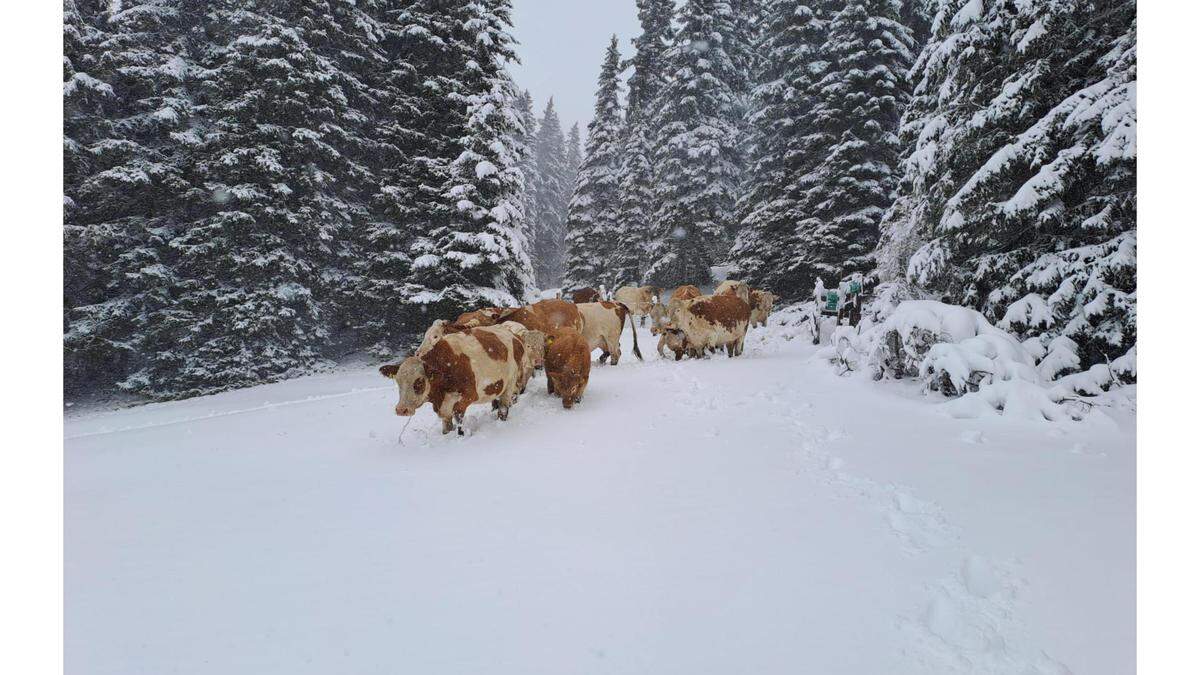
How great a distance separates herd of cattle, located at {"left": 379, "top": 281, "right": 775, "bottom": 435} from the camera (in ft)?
16.9

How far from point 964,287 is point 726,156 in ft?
57.4

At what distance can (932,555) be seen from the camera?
255cm

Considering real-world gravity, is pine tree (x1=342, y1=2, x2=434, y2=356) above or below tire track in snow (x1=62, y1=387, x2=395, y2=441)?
above

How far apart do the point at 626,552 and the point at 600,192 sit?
27.0 meters

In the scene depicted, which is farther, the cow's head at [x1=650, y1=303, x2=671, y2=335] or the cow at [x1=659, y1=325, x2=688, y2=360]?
the cow's head at [x1=650, y1=303, x2=671, y2=335]

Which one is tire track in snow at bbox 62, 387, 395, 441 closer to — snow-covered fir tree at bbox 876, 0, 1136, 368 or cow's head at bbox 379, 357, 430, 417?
cow's head at bbox 379, 357, 430, 417

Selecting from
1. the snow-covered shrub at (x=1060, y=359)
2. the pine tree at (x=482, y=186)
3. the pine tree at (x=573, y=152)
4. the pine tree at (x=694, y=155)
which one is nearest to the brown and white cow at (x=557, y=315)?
the pine tree at (x=482, y=186)

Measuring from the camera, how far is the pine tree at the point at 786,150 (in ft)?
57.9

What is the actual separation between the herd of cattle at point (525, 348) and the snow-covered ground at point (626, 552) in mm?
569

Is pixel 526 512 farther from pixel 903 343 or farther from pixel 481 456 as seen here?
pixel 903 343

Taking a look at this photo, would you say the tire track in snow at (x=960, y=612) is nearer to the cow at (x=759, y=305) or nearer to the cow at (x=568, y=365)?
the cow at (x=568, y=365)

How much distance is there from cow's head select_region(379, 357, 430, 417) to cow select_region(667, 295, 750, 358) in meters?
6.16

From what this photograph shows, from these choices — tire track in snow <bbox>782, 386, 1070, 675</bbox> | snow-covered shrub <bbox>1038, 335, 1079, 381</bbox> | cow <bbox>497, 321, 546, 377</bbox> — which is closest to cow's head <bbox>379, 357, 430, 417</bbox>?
cow <bbox>497, 321, 546, 377</bbox>
